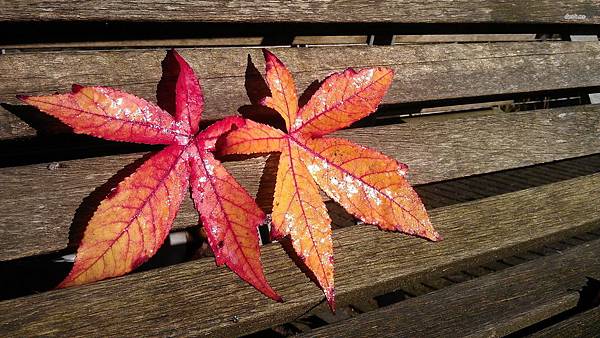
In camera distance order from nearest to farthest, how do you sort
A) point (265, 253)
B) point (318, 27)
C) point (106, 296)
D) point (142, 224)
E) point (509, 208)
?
point (142, 224) → point (106, 296) → point (265, 253) → point (318, 27) → point (509, 208)

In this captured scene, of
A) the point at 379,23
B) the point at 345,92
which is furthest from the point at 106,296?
the point at 379,23

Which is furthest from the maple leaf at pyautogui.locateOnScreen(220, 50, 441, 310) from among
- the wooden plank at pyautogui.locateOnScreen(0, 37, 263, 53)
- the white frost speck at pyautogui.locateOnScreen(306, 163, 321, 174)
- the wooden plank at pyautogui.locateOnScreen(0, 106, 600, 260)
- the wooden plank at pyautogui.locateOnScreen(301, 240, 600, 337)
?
the wooden plank at pyautogui.locateOnScreen(0, 37, 263, 53)

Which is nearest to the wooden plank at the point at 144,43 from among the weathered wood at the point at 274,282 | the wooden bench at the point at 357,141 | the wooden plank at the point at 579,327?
the wooden bench at the point at 357,141

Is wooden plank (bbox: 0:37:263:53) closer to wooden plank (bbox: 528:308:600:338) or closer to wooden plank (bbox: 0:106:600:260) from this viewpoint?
wooden plank (bbox: 0:106:600:260)

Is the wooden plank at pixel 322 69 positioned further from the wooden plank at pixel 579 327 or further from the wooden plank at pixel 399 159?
the wooden plank at pixel 579 327

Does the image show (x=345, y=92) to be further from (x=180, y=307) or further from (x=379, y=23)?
(x=180, y=307)

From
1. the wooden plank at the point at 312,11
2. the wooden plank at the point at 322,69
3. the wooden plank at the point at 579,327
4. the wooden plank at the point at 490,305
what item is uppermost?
the wooden plank at the point at 312,11
